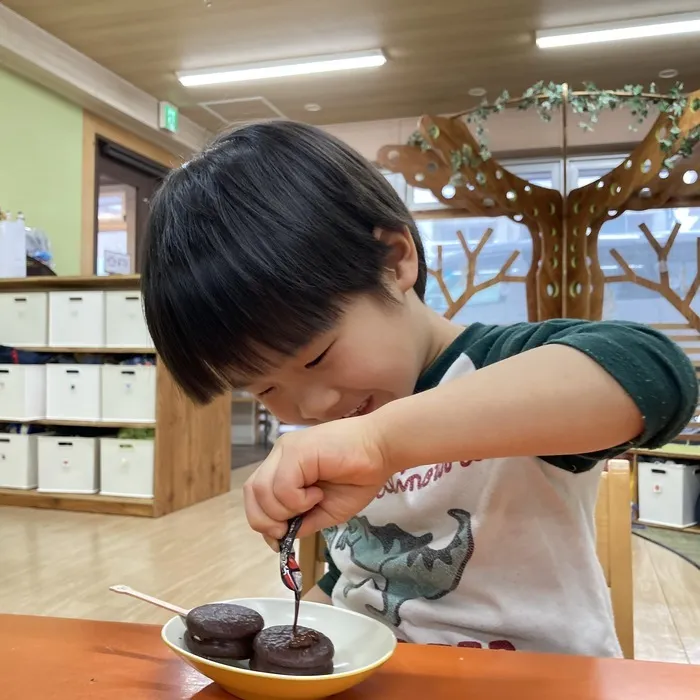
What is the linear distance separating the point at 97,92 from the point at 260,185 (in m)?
3.96

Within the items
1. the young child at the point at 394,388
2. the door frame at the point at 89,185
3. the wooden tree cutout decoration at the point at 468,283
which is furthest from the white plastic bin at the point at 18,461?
the young child at the point at 394,388

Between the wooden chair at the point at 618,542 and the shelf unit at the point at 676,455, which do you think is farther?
the shelf unit at the point at 676,455

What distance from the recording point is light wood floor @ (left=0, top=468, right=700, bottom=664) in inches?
69.6

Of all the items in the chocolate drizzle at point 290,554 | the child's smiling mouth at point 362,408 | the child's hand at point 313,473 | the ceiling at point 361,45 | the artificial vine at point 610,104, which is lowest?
the chocolate drizzle at point 290,554

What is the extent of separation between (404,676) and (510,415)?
0.60 ft

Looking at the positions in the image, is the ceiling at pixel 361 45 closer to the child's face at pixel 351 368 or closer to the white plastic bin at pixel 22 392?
the white plastic bin at pixel 22 392

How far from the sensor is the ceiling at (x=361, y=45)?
3436 millimetres

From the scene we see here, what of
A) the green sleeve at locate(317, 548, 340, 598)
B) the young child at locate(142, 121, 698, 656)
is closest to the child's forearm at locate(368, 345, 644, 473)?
the young child at locate(142, 121, 698, 656)

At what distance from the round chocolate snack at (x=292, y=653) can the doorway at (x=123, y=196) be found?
170 inches

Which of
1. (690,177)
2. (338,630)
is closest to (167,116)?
(690,177)

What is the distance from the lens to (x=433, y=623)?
26.6 inches

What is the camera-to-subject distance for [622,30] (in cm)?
365

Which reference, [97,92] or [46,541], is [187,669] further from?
[97,92]

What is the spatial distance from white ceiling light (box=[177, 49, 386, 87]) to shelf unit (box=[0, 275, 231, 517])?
1.78m
